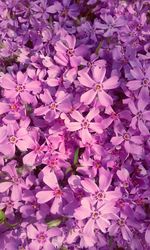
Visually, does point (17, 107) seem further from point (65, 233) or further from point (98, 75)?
point (65, 233)

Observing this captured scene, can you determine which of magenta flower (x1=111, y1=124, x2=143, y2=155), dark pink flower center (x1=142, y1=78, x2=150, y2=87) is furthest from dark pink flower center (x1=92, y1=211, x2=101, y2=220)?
dark pink flower center (x1=142, y1=78, x2=150, y2=87)

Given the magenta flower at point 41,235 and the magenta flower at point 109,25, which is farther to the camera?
the magenta flower at point 109,25

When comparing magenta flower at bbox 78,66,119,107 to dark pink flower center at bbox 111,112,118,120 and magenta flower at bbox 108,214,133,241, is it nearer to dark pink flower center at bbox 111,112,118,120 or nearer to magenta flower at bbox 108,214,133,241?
dark pink flower center at bbox 111,112,118,120

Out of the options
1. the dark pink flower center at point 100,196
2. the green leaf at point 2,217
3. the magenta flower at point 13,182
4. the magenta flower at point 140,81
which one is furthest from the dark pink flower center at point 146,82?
the green leaf at point 2,217

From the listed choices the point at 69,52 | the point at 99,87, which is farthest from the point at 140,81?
Result: the point at 69,52

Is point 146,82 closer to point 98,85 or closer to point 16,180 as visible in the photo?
point 98,85

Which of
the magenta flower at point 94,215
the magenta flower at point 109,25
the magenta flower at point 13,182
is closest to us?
the magenta flower at point 94,215

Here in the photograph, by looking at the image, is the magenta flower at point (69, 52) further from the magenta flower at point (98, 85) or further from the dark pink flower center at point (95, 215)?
the dark pink flower center at point (95, 215)
